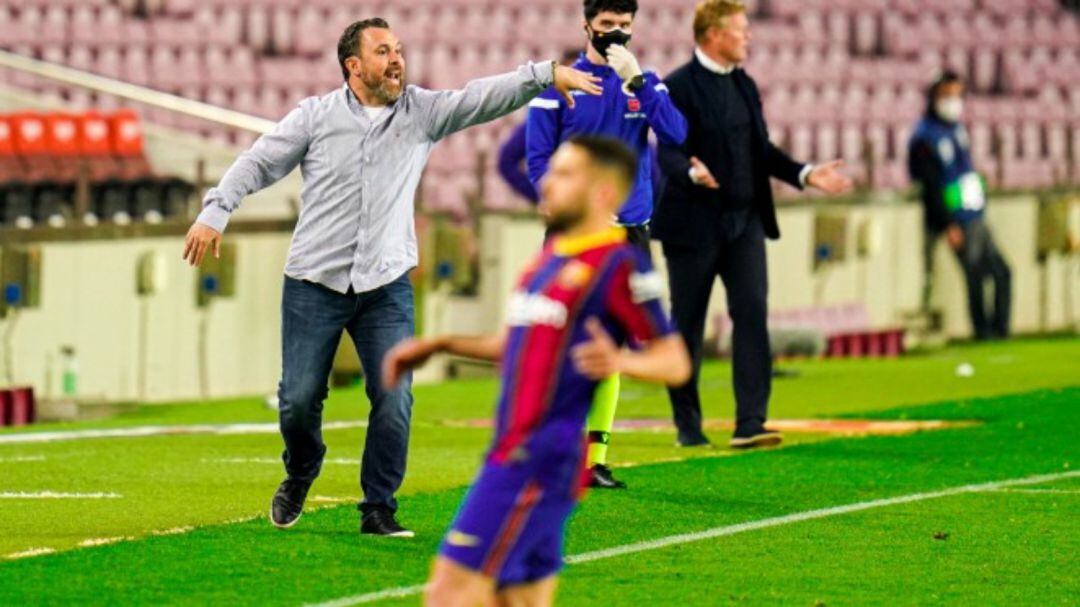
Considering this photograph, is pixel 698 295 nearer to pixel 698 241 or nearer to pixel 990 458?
pixel 698 241

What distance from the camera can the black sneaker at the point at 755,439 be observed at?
11703 millimetres

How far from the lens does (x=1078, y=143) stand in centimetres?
2583

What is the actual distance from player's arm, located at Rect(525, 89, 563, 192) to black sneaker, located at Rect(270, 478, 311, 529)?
202cm

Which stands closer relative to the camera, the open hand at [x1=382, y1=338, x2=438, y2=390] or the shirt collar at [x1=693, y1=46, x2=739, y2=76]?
the open hand at [x1=382, y1=338, x2=438, y2=390]

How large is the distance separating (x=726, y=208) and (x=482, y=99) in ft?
11.0

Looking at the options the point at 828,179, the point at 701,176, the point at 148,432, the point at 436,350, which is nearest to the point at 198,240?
the point at 436,350

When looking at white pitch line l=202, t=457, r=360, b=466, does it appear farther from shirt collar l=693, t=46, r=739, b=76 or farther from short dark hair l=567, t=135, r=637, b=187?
short dark hair l=567, t=135, r=637, b=187

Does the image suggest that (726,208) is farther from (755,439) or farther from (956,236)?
(956,236)

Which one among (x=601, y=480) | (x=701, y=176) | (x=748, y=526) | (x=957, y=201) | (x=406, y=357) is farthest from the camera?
(x=957, y=201)

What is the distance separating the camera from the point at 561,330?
5.28 meters

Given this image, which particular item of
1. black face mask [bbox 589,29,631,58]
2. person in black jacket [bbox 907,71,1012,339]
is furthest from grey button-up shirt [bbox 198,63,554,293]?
person in black jacket [bbox 907,71,1012,339]

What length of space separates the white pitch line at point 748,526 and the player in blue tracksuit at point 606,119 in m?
1.07

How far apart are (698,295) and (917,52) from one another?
A: 1529cm

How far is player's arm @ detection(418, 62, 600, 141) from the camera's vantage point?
8.35m
